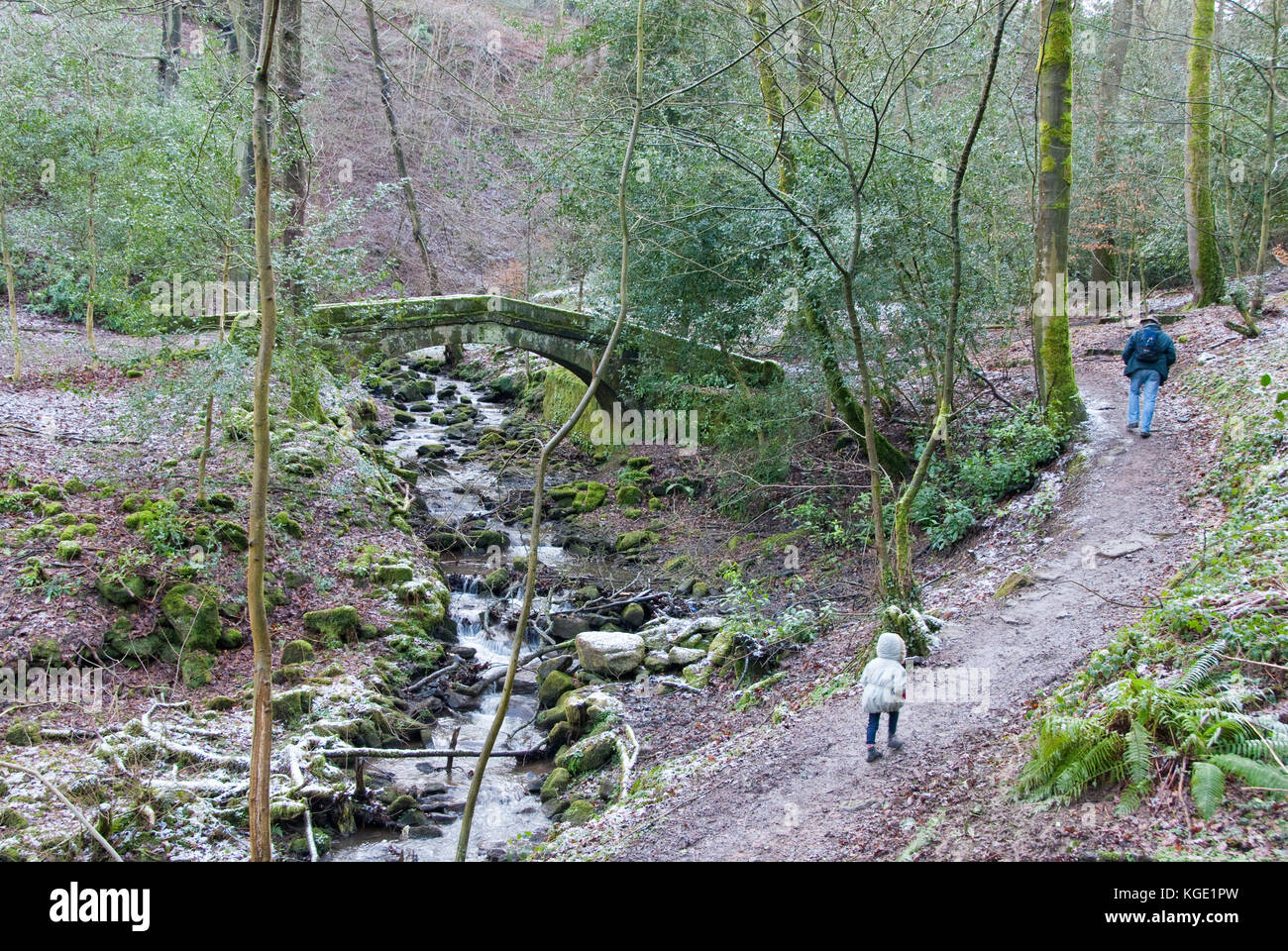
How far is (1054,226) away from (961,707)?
7465mm

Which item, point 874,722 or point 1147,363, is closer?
point 874,722

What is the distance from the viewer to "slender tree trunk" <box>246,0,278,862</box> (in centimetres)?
411

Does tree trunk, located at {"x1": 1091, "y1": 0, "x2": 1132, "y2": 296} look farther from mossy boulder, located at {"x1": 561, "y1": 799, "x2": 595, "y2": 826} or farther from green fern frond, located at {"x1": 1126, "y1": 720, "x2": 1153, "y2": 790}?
green fern frond, located at {"x1": 1126, "y1": 720, "x2": 1153, "y2": 790}

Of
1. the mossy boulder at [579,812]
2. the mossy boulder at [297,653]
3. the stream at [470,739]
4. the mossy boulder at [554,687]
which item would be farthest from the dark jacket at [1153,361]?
the mossy boulder at [297,653]

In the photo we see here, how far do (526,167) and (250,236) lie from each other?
261 inches

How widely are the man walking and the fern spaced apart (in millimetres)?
7467

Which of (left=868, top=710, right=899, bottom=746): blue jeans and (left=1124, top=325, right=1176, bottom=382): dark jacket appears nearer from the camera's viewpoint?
(left=868, top=710, right=899, bottom=746): blue jeans

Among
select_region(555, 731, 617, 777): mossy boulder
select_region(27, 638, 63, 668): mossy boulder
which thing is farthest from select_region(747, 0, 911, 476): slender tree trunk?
select_region(27, 638, 63, 668): mossy boulder

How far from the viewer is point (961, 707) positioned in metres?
6.14

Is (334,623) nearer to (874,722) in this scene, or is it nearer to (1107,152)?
(874,722)

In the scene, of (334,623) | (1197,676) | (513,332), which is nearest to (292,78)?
(513,332)

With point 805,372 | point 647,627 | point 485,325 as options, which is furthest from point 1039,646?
point 485,325

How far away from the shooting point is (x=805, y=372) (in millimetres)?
13656

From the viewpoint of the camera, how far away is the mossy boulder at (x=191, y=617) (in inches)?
357
